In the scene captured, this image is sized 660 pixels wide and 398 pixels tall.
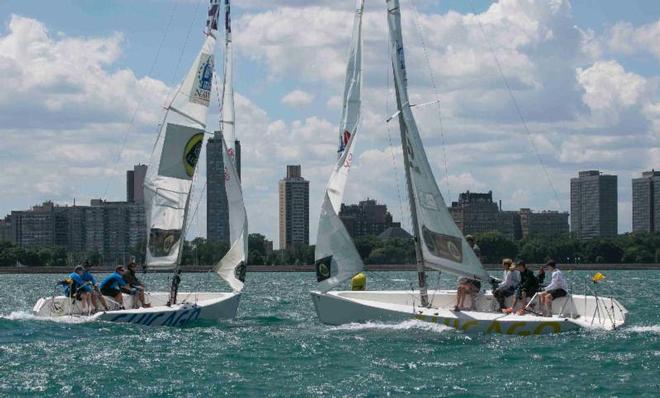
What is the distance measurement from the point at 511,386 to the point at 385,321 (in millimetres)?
8110

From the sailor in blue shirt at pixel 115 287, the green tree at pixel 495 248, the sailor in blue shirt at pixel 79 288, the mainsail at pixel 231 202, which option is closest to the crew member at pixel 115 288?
the sailor in blue shirt at pixel 115 287

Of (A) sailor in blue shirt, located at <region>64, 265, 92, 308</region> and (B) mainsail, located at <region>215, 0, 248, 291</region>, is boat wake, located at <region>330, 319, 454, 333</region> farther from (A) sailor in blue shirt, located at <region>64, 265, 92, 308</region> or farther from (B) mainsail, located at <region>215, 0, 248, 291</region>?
(A) sailor in blue shirt, located at <region>64, 265, 92, 308</region>

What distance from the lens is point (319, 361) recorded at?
23.9m

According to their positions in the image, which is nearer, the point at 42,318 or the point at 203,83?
the point at 42,318

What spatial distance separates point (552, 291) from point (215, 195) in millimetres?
98945

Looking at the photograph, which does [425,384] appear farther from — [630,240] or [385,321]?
[630,240]

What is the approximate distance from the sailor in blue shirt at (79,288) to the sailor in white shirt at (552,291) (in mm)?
10575

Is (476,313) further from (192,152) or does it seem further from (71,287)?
(71,287)

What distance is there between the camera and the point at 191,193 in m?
34.2

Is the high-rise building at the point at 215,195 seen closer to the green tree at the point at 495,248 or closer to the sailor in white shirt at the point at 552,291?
the green tree at the point at 495,248

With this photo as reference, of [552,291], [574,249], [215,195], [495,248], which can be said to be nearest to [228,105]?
[552,291]

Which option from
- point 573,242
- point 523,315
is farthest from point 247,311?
point 573,242

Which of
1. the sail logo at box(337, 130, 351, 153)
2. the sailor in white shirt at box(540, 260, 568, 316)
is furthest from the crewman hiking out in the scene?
the sailor in white shirt at box(540, 260, 568, 316)

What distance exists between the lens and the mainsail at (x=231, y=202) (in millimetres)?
33688
